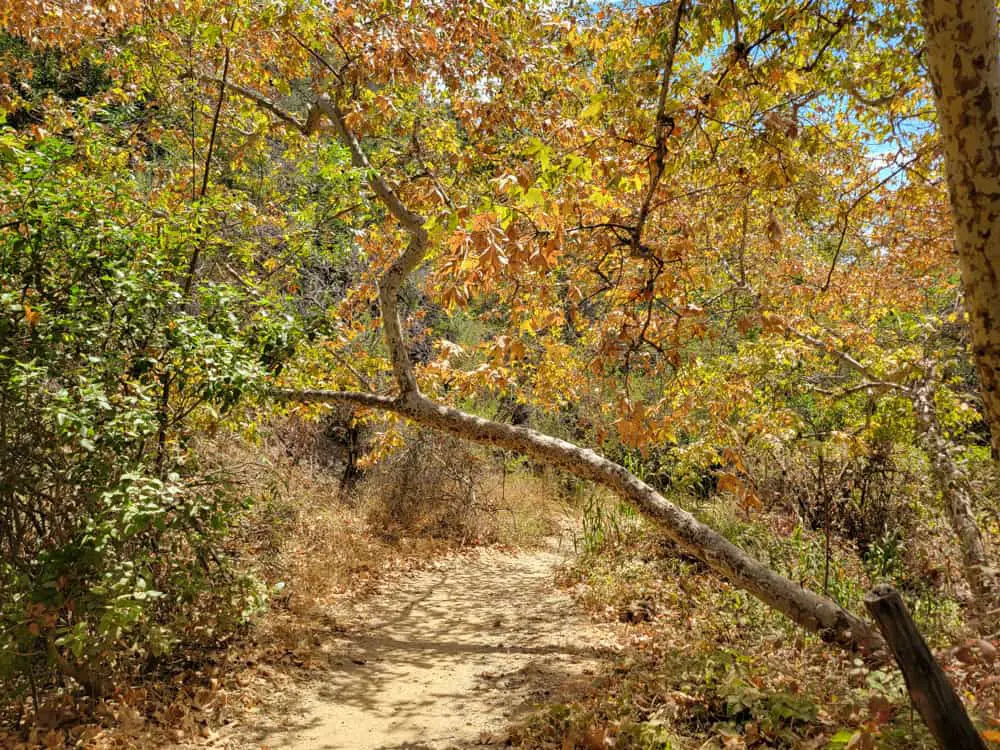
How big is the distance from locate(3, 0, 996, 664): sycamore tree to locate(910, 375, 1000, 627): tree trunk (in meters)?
0.54

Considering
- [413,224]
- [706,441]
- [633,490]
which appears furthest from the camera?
[706,441]

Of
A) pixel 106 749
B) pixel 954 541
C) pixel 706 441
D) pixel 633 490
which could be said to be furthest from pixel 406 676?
pixel 954 541

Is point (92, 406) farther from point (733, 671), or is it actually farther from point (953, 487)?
point (953, 487)

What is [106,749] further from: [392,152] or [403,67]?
[392,152]

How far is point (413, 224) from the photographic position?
6012 mm

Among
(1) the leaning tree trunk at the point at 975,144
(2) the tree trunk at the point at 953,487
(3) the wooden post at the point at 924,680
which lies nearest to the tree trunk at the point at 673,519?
(2) the tree trunk at the point at 953,487

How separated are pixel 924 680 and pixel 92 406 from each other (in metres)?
4.47

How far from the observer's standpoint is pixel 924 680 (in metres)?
2.36

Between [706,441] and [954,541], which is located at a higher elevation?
[706,441]

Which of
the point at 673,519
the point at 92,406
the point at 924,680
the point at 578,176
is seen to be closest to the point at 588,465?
the point at 673,519

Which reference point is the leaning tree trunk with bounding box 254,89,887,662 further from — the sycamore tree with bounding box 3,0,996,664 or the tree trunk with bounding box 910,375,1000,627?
the tree trunk with bounding box 910,375,1000,627

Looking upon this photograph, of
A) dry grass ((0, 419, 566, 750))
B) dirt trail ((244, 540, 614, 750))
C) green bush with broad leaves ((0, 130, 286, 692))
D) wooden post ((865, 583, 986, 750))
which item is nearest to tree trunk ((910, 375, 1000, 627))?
dirt trail ((244, 540, 614, 750))

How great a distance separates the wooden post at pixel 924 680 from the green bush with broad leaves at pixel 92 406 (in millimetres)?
3681

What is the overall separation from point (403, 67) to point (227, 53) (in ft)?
5.78
